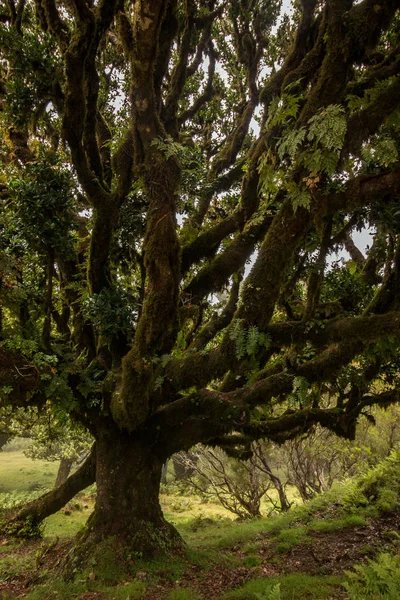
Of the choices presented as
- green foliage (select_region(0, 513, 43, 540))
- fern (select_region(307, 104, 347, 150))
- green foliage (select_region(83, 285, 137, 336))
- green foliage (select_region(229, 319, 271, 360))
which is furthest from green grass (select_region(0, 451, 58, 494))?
fern (select_region(307, 104, 347, 150))

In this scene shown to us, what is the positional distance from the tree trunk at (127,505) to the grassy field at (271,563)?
37cm

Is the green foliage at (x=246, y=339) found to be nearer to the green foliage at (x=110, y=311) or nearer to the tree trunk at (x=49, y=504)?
the green foliage at (x=110, y=311)

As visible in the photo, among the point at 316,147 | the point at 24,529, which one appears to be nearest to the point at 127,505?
the point at 24,529

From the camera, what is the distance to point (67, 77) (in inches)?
249

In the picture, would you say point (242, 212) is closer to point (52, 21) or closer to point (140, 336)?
point (140, 336)

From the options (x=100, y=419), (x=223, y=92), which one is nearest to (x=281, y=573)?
(x=100, y=419)

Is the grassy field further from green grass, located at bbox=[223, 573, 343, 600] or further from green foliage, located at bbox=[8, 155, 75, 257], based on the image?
green foliage, located at bbox=[8, 155, 75, 257]

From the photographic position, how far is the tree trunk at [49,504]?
32.1 feet

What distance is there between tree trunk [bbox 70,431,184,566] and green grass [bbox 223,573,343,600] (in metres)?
2.16

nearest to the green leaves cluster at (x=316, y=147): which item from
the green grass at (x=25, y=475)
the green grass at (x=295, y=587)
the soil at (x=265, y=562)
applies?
the green grass at (x=295, y=587)

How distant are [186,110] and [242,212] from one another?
532 cm

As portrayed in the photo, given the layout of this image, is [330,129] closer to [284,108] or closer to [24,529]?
[284,108]

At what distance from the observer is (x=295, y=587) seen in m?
6.18

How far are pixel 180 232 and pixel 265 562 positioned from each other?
297 inches
